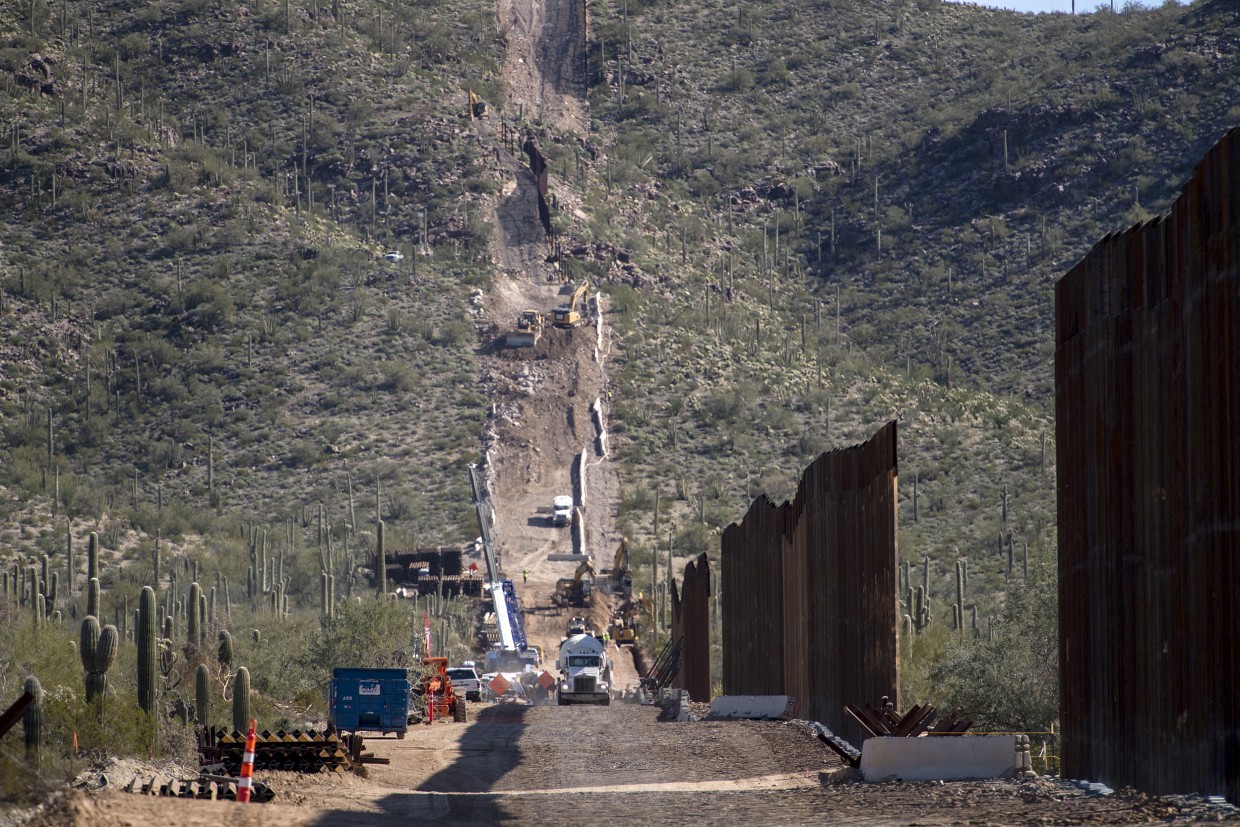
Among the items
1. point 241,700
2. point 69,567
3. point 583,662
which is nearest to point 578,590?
point 583,662

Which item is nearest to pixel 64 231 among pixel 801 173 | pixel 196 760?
pixel 801 173

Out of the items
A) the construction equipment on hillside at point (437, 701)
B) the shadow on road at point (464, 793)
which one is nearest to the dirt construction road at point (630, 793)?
the shadow on road at point (464, 793)

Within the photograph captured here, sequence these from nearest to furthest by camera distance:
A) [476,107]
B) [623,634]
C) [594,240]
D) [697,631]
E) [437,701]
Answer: [437,701] → [697,631] → [623,634] → [594,240] → [476,107]

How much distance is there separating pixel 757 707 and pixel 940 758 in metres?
13.1

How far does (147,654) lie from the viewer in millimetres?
26531

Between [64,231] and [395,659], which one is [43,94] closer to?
[64,231]

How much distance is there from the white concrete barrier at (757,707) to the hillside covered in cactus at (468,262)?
1124 cm

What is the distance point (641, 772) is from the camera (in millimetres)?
19531

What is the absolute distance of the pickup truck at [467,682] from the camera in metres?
45.8

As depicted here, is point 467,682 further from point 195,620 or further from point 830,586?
point 830,586

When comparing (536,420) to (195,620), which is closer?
(195,620)

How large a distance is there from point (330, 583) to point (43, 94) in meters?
64.2

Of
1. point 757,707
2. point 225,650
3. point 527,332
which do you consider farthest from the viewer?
point 527,332

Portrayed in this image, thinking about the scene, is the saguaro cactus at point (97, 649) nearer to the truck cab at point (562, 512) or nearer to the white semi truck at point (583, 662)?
the white semi truck at point (583, 662)
